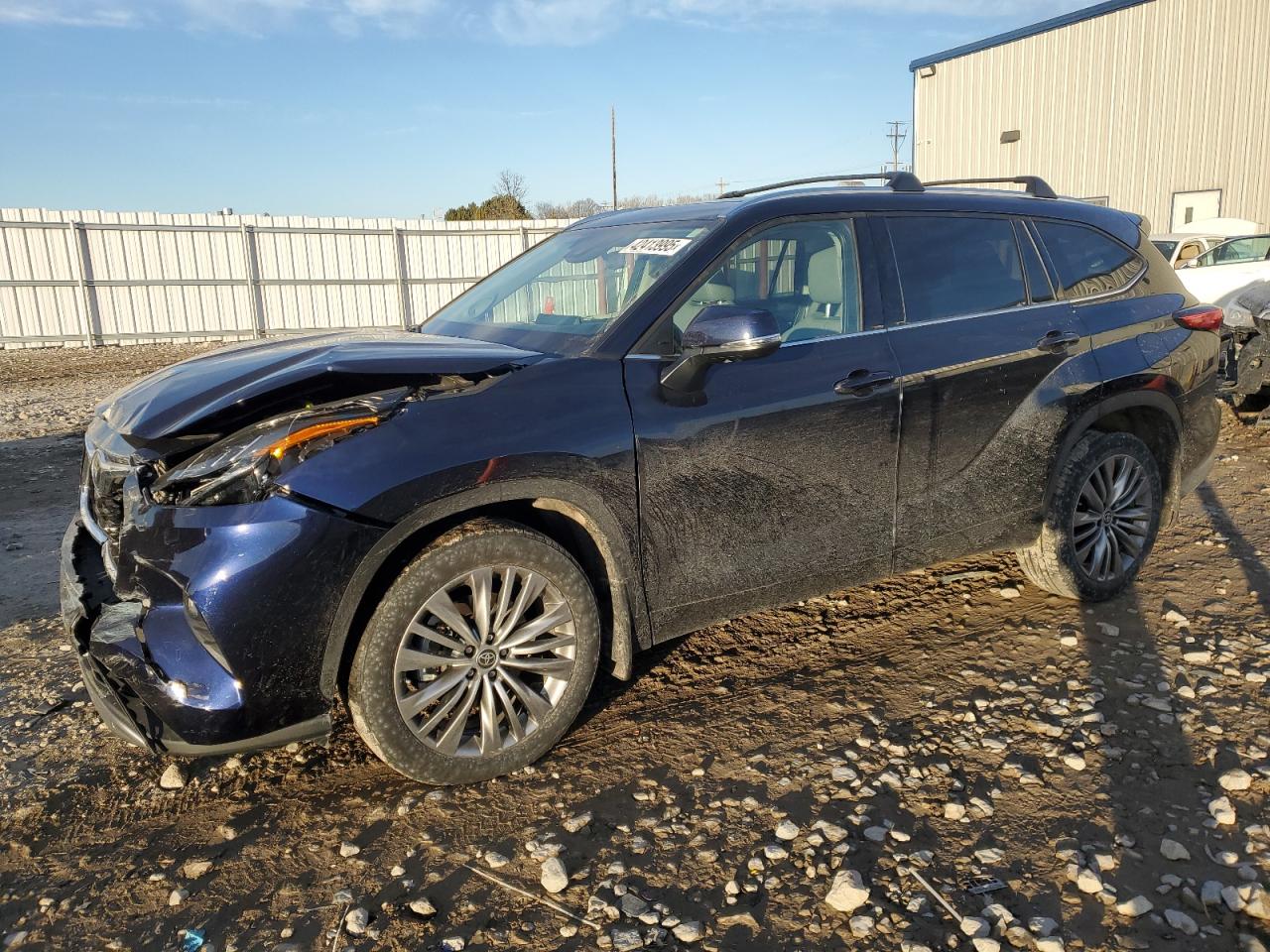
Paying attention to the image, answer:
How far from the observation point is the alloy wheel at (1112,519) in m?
4.16

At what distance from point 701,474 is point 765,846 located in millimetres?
1194

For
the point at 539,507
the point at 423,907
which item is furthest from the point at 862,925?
the point at 539,507

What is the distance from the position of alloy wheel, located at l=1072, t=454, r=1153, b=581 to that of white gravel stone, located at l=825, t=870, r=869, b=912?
2.30 m

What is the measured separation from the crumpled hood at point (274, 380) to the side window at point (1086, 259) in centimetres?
252

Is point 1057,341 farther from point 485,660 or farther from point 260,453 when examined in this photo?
point 260,453

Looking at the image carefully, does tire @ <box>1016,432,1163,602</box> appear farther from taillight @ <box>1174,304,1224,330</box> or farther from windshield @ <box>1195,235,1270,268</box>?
windshield @ <box>1195,235,1270,268</box>

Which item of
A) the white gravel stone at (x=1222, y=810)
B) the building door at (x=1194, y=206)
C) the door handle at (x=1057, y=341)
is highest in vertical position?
the building door at (x=1194, y=206)

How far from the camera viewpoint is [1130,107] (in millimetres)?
22750

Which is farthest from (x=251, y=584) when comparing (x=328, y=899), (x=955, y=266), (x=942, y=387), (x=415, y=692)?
(x=955, y=266)

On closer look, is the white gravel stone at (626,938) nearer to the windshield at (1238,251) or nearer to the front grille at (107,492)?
the front grille at (107,492)

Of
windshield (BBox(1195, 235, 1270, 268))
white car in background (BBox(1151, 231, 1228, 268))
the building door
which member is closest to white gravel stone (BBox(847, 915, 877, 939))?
windshield (BBox(1195, 235, 1270, 268))

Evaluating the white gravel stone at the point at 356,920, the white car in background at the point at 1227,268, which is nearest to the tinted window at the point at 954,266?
the white gravel stone at the point at 356,920

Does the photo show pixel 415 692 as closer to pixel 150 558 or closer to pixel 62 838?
pixel 150 558

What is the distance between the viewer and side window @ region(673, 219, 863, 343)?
3379 millimetres
